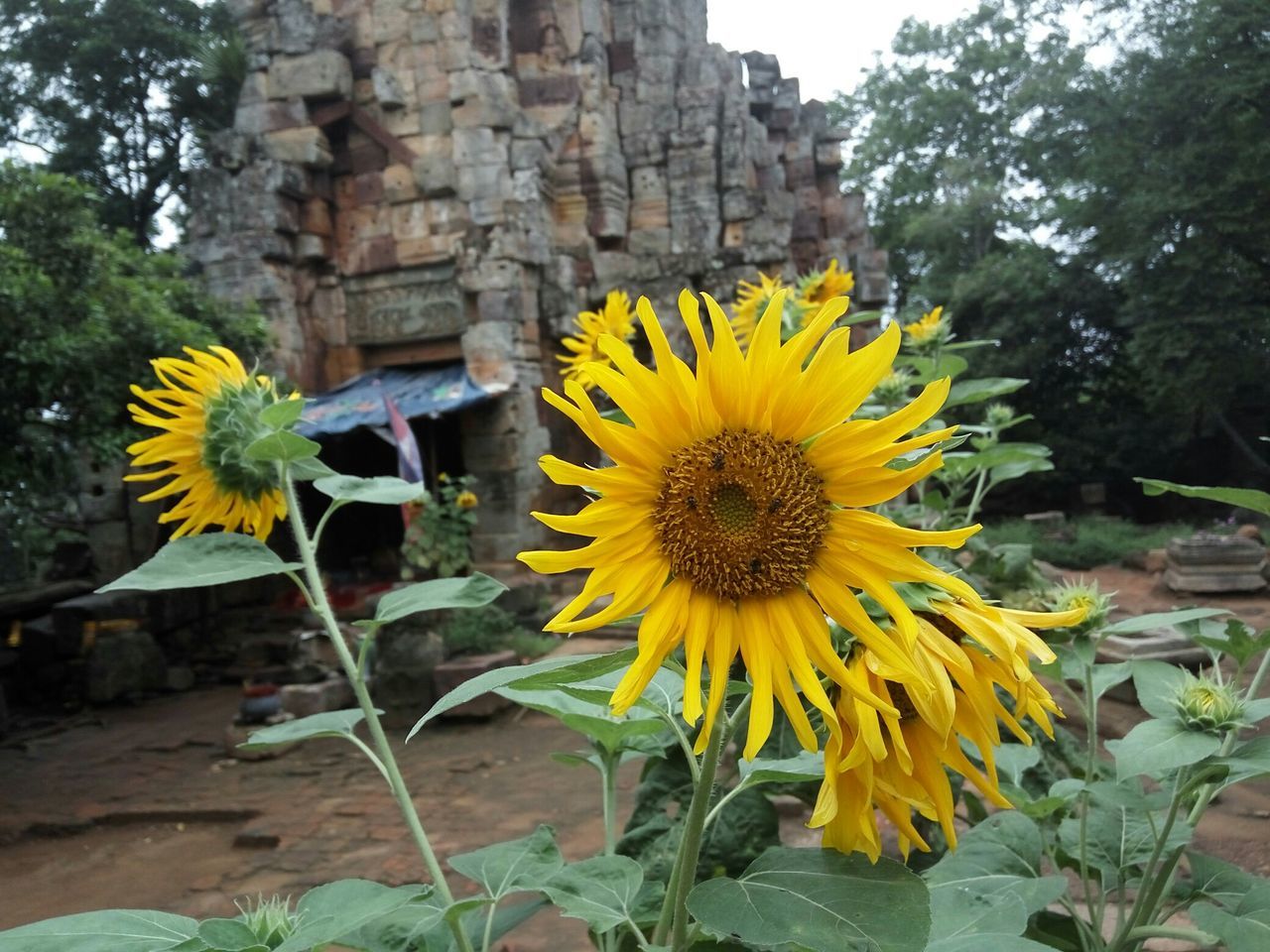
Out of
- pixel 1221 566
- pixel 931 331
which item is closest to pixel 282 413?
pixel 931 331

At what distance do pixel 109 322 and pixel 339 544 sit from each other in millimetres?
6051

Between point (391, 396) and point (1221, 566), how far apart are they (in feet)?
29.6

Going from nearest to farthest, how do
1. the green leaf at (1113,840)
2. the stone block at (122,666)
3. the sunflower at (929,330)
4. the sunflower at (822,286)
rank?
the green leaf at (1113,840), the sunflower at (929,330), the sunflower at (822,286), the stone block at (122,666)

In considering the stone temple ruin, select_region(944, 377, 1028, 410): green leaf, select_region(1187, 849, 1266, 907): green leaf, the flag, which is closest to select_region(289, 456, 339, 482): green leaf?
select_region(944, 377, 1028, 410): green leaf

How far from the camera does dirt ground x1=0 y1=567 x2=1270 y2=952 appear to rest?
4.18m

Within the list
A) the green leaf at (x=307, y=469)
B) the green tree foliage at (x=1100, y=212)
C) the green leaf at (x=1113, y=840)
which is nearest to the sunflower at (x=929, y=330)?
the green leaf at (x=1113, y=840)

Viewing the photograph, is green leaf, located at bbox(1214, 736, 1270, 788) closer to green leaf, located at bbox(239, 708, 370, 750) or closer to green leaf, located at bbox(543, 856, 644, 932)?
green leaf, located at bbox(543, 856, 644, 932)

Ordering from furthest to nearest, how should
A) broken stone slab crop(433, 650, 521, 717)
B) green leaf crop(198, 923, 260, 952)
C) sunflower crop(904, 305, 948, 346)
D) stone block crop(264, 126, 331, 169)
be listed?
1. stone block crop(264, 126, 331, 169)
2. broken stone slab crop(433, 650, 521, 717)
3. sunflower crop(904, 305, 948, 346)
4. green leaf crop(198, 923, 260, 952)

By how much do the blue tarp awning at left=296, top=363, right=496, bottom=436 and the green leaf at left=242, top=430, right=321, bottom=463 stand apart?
27.0 ft

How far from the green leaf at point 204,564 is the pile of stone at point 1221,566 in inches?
406

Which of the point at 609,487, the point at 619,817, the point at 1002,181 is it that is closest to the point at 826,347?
the point at 609,487

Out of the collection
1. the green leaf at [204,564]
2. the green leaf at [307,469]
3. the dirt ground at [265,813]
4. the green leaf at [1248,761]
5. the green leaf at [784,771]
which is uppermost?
the green leaf at [307,469]

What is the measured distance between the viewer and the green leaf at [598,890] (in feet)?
3.18

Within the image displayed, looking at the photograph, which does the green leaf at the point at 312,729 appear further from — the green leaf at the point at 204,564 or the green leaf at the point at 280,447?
the green leaf at the point at 280,447
